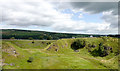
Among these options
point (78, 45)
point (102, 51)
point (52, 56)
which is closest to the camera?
point (52, 56)

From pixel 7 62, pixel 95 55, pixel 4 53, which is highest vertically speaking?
pixel 4 53

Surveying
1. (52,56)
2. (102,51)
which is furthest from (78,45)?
(52,56)

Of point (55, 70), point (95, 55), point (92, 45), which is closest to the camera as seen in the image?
point (55, 70)

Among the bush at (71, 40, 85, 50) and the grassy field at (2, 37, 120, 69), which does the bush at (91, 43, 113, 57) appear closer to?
the grassy field at (2, 37, 120, 69)

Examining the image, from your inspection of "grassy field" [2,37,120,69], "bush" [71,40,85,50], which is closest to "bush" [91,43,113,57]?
"grassy field" [2,37,120,69]

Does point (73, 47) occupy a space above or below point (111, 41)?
below

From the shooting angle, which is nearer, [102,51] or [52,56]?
[52,56]

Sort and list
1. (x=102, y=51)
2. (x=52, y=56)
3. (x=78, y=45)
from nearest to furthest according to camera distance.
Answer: (x=52, y=56) → (x=102, y=51) → (x=78, y=45)

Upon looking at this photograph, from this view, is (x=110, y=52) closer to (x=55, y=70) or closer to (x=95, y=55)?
(x=95, y=55)

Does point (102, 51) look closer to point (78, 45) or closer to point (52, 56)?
point (78, 45)

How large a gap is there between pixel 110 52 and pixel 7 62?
107m

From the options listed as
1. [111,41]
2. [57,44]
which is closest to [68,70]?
[57,44]

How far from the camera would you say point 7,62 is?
58594mm

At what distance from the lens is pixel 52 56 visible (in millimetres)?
80562
